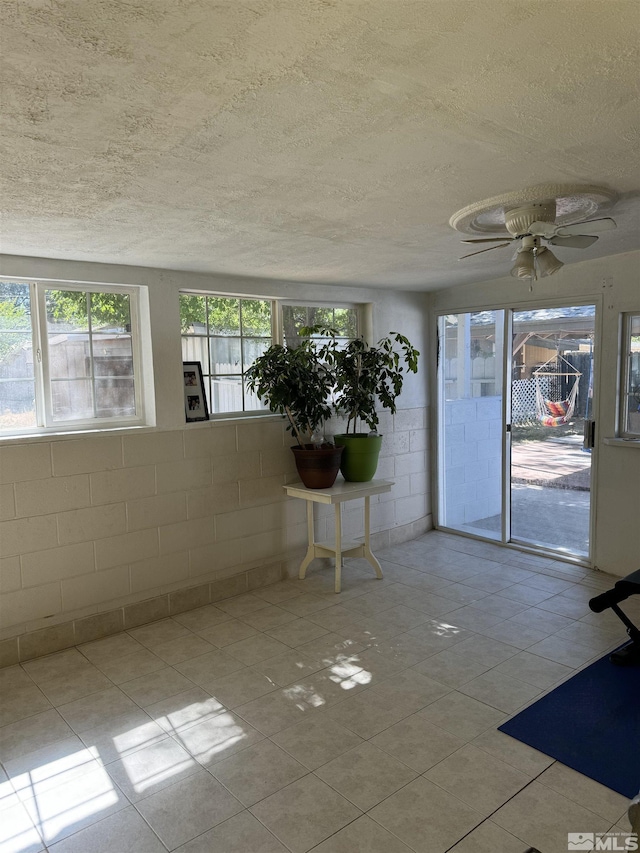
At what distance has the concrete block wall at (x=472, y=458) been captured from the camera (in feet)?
17.2

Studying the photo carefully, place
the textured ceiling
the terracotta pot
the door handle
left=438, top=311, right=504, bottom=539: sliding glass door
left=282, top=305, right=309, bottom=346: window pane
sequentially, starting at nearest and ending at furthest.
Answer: the textured ceiling
the terracotta pot
the door handle
left=282, top=305, right=309, bottom=346: window pane
left=438, top=311, right=504, bottom=539: sliding glass door

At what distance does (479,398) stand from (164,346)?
281 centimetres

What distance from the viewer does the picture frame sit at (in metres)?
4.13

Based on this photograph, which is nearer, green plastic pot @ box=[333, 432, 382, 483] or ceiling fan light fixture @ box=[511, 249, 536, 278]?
ceiling fan light fixture @ box=[511, 249, 536, 278]

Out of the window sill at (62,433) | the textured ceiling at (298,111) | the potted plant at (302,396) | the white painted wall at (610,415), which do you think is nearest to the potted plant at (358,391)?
the potted plant at (302,396)

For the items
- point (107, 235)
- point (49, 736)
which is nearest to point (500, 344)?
point (107, 235)

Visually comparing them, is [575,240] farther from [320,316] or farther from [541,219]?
[320,316]

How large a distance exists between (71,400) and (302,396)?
1.50m

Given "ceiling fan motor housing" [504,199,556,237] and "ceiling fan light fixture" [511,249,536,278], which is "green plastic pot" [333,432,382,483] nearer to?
"ceiling fan light fixture" [511,249,536,278]

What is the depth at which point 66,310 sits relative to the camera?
3662mm

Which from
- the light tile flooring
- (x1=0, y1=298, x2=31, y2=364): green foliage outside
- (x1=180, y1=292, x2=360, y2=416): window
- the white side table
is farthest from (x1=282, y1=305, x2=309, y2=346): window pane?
the light tile flooring

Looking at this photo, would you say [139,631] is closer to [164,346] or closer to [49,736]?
[49,736]

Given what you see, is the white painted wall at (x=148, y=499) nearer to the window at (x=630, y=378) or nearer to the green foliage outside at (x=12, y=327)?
the green foliage outside at (x=12, y=327)

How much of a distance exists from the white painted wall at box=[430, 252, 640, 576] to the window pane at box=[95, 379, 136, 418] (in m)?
3.25
